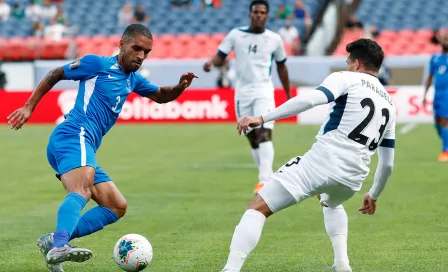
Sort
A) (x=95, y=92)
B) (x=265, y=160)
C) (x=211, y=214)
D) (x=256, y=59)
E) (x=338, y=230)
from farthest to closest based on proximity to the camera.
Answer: (x=256, y=59) → (x=265, y=160) → (x=211, y=214) → (x=95, y=92) → (x=338, y=230)

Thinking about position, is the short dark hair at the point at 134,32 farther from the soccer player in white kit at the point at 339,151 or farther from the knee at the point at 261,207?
the knee at the point at 261,207

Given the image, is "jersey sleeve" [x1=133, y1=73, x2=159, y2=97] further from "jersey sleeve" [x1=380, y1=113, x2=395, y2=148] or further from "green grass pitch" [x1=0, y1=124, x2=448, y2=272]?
"jersey sleeve" [x1=380, y1=113, x2=395, y2=148]

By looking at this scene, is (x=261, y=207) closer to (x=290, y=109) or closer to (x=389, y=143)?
(x=290, y=109)

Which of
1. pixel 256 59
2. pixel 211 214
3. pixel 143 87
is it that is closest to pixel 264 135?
pixel 256 59

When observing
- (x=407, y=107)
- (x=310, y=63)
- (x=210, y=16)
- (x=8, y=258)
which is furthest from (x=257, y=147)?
(x=210, y=16)

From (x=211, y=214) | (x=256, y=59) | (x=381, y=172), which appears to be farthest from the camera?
(x=256, y=59)

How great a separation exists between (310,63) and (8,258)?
20719mm

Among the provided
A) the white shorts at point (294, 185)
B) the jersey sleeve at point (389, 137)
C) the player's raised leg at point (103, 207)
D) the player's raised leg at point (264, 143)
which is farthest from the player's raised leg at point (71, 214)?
the player's raised leg at point (264, 143)

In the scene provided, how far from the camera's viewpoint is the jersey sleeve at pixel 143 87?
7.93m

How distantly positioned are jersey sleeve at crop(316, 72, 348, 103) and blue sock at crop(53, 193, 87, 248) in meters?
2.04

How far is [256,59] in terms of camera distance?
12.9 m

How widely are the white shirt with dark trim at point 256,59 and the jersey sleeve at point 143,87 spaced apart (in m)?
4.87

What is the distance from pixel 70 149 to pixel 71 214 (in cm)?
57

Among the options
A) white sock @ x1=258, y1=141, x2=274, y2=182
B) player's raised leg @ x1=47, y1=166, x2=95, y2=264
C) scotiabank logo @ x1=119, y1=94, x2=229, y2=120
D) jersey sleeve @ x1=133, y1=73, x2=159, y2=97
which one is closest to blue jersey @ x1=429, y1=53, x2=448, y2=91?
white sock @ x1=258, y1=141, x2=274, y2=182
